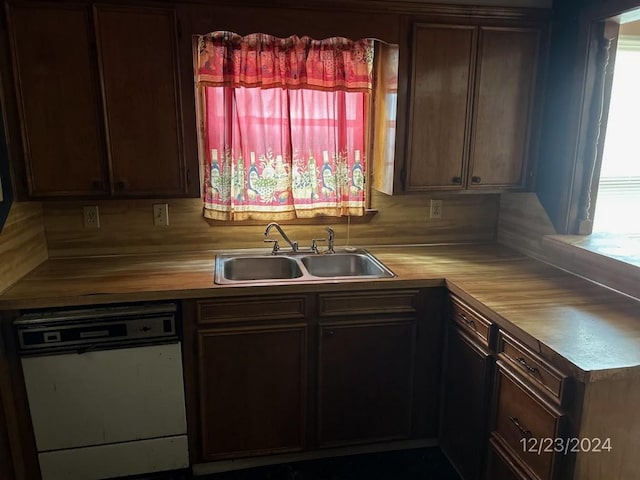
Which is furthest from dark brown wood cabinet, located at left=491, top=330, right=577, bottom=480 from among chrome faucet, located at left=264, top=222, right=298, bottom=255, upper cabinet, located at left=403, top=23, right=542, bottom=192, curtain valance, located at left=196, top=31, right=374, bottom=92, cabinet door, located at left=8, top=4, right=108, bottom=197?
cabinet door, located at left=8, top=4, right=108, bottom=197

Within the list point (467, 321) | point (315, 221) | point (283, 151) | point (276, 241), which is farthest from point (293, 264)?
point (467, 321)

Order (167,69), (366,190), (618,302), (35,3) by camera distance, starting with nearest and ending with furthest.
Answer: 1. (618,302)
2. (35,3)
3. (167,69)
4. (366,190)

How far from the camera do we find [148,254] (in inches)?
97.0

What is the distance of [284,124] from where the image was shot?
8.03 feet

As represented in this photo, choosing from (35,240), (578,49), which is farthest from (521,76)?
(35,240)

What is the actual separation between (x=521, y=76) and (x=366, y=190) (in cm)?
96

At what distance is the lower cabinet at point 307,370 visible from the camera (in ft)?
6.63

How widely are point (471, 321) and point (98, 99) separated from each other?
A: 1.85 metres

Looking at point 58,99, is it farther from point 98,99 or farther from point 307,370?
point 307,370

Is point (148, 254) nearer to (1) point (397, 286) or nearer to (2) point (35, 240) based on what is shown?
(2) point (35, 240)

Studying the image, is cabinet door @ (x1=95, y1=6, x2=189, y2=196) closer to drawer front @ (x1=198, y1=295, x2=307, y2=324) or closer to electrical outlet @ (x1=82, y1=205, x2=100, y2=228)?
electrical outlet @ (x1=82, y1=205, x2=100, y2=228)

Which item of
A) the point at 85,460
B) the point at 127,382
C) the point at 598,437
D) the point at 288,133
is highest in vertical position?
the point at 288,133

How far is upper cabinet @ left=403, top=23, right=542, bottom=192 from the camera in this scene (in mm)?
2215

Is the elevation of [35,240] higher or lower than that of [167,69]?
lower
